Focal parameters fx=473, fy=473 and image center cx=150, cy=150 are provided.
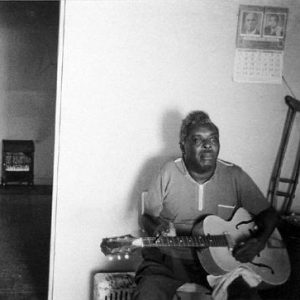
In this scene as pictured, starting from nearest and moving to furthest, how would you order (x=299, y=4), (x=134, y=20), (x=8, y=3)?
(x=134, y=20) < (x=299, y=4) < (x=8, y=3)

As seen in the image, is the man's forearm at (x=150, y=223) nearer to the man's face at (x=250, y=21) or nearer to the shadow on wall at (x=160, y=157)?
the shadow on wall at (x=160, y=157)

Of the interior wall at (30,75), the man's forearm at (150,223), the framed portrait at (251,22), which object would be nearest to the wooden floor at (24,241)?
the interior wall at (30,75)

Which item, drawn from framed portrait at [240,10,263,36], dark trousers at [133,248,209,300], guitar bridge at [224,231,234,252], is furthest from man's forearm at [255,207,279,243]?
framed portrait at [240,10,263,36]

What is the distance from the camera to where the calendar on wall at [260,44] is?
2.68m

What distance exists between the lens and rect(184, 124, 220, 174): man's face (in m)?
2.28

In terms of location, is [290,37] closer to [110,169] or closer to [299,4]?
[299,4]

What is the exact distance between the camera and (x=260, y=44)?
2729 millimetres

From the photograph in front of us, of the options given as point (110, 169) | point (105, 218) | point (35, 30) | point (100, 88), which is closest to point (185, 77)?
point (100, 88)

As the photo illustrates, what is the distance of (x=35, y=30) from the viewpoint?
5.95 meters

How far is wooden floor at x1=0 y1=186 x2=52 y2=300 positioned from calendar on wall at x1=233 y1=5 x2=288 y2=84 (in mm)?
1892

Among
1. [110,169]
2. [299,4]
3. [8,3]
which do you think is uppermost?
[8,3]

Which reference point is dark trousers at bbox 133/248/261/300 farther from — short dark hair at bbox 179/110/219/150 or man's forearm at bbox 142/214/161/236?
short dark hair at bbox 179/110/219/150

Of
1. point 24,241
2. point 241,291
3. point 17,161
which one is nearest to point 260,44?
point 241,291

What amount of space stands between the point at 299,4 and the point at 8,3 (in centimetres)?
422
